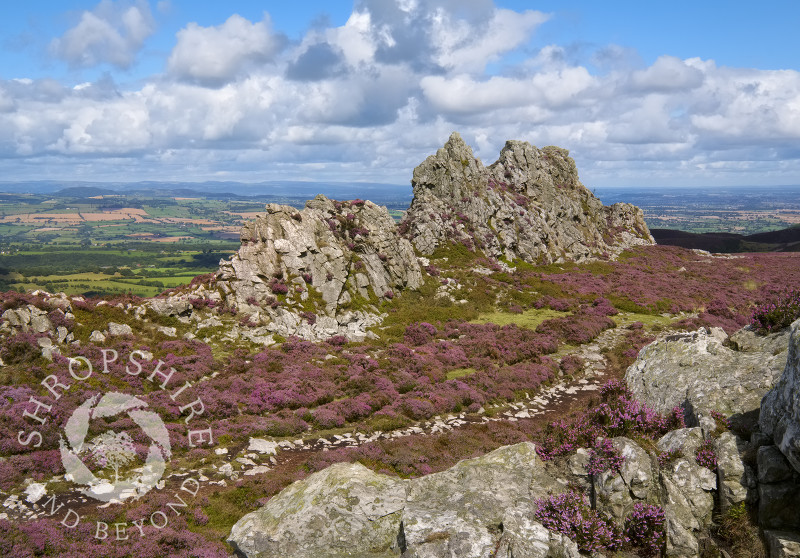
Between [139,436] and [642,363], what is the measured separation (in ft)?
70.2

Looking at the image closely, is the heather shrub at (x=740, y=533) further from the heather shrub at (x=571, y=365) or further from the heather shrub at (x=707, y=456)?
the heather shrub at (x=571, y=365)

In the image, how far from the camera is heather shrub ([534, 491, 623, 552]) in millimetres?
8914

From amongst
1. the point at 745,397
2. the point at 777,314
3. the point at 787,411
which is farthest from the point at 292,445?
the point at 777,314

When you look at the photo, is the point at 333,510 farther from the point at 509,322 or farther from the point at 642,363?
the point at 509,322

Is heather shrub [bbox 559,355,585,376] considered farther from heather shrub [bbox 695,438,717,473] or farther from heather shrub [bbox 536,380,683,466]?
heather shrub [bbox 695,438,717,473]

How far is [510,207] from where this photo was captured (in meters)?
70.1

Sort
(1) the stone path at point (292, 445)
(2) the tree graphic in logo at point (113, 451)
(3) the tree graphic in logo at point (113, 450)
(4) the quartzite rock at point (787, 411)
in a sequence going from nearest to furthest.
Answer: (4) the quartzite rock at point (787, 411) → (1) the stone path at point (292, 445) → (2) the tree graphic in logo at point (113, 451) → (3) the tree graphic in logo at point (113, 450)

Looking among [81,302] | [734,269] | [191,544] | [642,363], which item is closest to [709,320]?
[642,363]

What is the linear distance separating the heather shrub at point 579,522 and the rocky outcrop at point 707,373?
4.91 m

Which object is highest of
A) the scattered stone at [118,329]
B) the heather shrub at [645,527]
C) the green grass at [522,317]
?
the heather shrub at [645,527]

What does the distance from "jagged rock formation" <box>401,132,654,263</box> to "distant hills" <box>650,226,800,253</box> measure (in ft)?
151

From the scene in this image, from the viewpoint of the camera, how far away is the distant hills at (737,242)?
11144 centimetres

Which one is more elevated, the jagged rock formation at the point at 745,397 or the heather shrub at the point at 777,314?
the heather shrub at the point at 777,314

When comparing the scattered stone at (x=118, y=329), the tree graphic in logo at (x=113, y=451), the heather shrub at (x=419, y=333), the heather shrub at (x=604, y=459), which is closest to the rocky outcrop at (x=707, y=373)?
the heather shrub at (x=604, y=459)
